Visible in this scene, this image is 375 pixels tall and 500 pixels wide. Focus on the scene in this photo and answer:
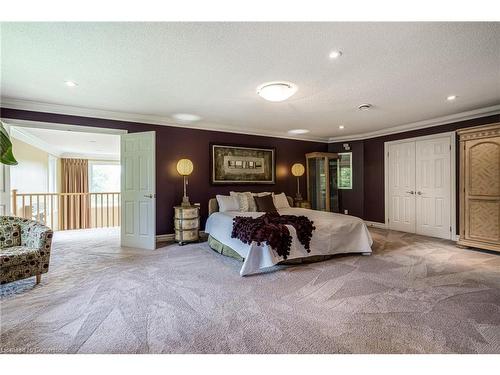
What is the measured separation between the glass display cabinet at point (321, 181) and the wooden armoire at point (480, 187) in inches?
105

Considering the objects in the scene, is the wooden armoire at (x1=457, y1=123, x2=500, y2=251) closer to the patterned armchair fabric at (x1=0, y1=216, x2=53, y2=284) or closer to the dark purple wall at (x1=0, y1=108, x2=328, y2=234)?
the dark purple wall at (x1=0, y1=108, x2=328, y2=234)

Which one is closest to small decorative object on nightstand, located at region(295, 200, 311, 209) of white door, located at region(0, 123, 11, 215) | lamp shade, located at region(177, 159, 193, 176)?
lamp shade, located at region(177, 159, 193, 176)

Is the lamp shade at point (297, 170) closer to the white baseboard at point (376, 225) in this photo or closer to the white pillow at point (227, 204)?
the white pillow at point (227, 204)

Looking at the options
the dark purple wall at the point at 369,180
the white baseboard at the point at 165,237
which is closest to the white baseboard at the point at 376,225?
the dark purple wall at the point at 369,180

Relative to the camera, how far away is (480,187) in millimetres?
3898

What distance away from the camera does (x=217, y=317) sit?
6.84 ft

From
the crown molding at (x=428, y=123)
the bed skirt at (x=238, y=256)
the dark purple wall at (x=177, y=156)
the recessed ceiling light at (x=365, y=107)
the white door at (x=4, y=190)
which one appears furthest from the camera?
the dark purple wall at (x=177, y=156)

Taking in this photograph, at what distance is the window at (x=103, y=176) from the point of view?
9.17 metres

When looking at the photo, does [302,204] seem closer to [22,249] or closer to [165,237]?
[165,237]

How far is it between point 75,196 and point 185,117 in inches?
215

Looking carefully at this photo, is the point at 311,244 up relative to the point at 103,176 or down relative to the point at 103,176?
down

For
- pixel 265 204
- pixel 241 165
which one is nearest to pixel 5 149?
pixel 265 204

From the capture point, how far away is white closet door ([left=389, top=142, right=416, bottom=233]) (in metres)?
5.44
